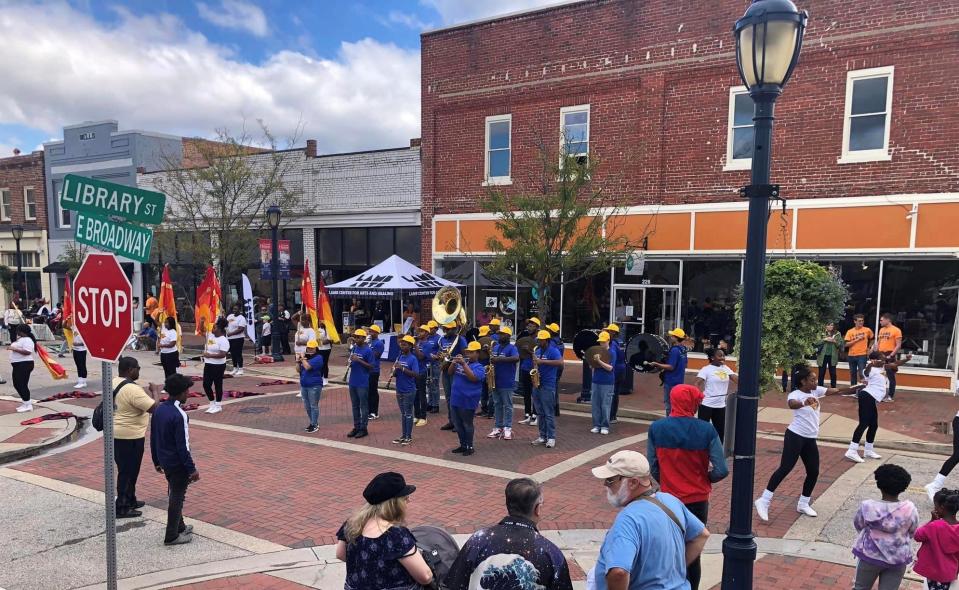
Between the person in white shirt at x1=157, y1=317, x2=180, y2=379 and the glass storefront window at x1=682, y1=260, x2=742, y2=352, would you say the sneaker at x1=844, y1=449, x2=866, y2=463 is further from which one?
the person in white shirt at x1=157, y1=317, x2=180, y2=379

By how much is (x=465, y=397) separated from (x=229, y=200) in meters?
17.4

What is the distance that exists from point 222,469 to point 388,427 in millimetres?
3168

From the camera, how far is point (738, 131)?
51.9 feet

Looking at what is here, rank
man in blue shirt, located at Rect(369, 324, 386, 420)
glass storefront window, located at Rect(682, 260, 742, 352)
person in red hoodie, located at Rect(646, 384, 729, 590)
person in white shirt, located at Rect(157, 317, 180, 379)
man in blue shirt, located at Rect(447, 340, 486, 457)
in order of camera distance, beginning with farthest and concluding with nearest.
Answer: glass storefront window, located at Rect(682, 260, 742, 352) < person in white shirt, located at Rect(157, 317, 180, 379) < man in blue shirt, located at Rect(369, 324, 386, 420) < man in blue shirt, located at Rect(447, 340, 486, 457) < person in red hoodie, located at Rect(646, 384, 729, 590)

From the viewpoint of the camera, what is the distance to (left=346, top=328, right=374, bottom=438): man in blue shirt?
10.0 meters

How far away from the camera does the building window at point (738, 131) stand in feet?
51.5

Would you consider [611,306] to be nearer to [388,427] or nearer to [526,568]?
[388,427]

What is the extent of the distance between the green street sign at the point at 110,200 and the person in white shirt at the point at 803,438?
6.23 metres

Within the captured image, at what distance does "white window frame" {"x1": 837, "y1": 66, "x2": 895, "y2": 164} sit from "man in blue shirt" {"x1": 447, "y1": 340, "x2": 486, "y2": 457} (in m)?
10.9

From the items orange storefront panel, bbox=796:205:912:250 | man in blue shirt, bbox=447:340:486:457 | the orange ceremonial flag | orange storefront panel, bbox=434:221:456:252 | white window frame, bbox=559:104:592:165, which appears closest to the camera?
man in blue shirt, bbox=447:340:486:457

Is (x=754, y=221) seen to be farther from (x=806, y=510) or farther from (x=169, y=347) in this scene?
(x=169, y=347)

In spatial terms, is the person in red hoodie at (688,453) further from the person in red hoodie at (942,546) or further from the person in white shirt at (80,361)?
the person in white shirt at (80,361)

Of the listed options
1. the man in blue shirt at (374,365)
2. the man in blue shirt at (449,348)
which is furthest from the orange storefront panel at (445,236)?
the man in blue shirt at (374,365)

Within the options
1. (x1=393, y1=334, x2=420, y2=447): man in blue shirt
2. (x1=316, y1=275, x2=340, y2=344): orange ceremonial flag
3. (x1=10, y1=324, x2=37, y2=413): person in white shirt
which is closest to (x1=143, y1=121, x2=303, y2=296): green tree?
(x1=316, y1=275, x2=340, y2=344): orange ceremonial flag
